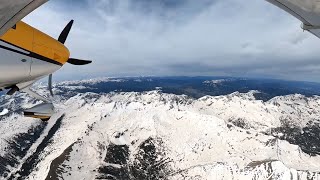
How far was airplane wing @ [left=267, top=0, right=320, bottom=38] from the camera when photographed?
3461 millimetres

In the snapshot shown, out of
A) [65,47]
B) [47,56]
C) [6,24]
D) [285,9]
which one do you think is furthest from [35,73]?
[285,9]

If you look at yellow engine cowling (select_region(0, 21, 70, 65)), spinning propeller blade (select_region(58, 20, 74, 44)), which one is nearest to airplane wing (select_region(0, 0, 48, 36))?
yellow engine cowling (select_region(0, 21, 70, 65))

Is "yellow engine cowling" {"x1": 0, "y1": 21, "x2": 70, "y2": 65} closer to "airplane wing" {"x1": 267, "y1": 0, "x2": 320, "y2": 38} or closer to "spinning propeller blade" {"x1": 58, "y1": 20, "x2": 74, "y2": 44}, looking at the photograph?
"spinning propeller blade" {"x1": 58, "y1": 20, "x2": 74, "y2": 44}

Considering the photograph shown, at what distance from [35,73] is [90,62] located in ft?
22.3

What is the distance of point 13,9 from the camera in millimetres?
3430

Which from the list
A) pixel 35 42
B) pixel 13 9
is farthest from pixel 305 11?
pixel 35 42

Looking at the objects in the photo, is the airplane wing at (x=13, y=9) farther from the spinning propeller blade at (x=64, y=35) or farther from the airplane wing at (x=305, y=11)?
the spinning propeller blade at (x=64, y=35)

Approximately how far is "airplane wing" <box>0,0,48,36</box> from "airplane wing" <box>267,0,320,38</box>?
Answer: 244 cm

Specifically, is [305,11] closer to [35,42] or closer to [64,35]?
[35,42]

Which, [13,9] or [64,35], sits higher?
[64,35]

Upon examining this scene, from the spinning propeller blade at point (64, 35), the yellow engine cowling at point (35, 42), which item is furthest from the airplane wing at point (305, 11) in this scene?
the spinning propeller blade at point (64, 35)

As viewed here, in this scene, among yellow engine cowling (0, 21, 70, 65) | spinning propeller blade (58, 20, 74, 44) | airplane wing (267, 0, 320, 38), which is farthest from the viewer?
spinning propeller blade (58, 20, 74, 44)

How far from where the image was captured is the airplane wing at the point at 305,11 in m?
3.46

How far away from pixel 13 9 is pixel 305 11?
2.96 meters
